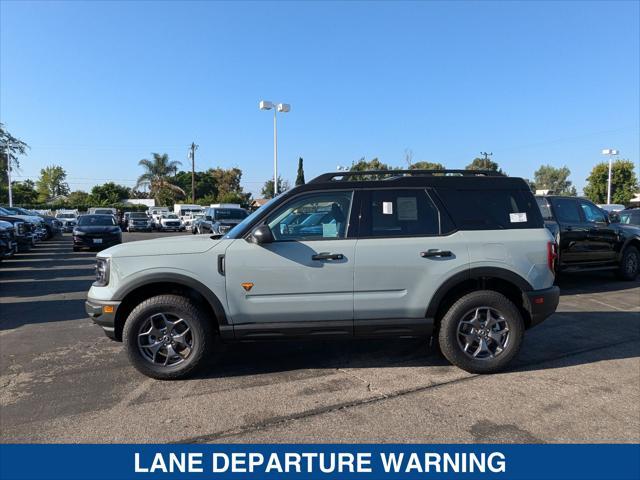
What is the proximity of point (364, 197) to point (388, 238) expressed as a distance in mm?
478

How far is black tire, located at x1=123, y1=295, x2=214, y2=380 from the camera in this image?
4.27m

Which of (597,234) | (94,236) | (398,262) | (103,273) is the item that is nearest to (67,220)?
(94,236)

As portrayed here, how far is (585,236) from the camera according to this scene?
30.6ft

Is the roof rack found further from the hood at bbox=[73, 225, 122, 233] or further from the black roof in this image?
the hood at bbox=[73, 225, 122, 233]

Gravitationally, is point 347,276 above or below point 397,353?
above

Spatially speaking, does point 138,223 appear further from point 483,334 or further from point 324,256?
point 483,334

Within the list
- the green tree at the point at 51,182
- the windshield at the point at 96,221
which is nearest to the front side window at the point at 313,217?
the windshield at the point at 96,221

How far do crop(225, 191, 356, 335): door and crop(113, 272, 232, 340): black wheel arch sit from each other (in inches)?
5.7

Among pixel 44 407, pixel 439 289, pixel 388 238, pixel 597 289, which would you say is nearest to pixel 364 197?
pixel 388 238

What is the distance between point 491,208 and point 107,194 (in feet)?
229

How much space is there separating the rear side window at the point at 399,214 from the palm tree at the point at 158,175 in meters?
63.9

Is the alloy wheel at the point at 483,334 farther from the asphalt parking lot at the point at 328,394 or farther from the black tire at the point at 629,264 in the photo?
the black tire at the point at 629,264

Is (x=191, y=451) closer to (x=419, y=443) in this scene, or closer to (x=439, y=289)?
A: (x=419, y=443)

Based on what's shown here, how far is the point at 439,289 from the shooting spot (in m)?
4.39
